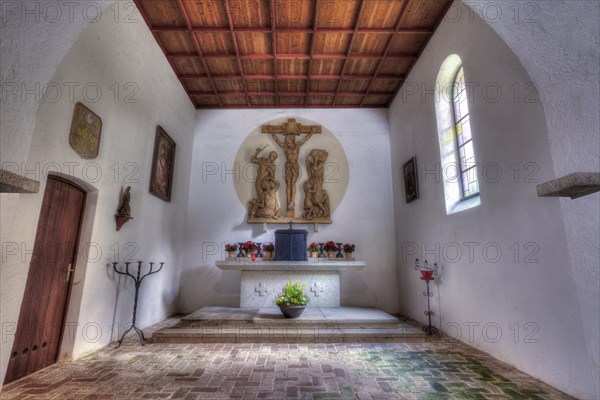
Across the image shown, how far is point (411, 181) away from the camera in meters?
6.63

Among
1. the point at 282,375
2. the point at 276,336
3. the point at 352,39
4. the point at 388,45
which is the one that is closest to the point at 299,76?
the point at 352,39

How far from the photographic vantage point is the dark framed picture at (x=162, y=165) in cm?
589

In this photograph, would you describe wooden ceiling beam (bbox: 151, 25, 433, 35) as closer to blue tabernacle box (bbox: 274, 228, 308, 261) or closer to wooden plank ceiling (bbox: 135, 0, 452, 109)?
wooden plank ceiling (bbox: 135, 0, 452, 109)

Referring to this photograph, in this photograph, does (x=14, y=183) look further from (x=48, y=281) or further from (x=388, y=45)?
(x=388, y=45)

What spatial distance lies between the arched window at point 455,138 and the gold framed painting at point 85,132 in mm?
5471

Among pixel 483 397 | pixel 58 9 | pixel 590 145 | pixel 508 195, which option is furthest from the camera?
pixel 508 195

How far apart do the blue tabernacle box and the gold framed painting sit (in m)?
3.90

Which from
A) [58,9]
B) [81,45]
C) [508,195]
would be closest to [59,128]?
[81,45]

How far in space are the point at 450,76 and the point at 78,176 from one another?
6.21 meters

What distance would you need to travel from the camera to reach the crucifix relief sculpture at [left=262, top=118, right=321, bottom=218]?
798 centimetres

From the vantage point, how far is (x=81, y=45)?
3.82 meters

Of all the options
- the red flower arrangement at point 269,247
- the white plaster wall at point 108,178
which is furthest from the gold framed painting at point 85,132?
the red flower arrangement at point 269,247

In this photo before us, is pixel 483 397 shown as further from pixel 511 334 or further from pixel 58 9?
pixel 58 9

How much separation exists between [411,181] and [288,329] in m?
4.11
